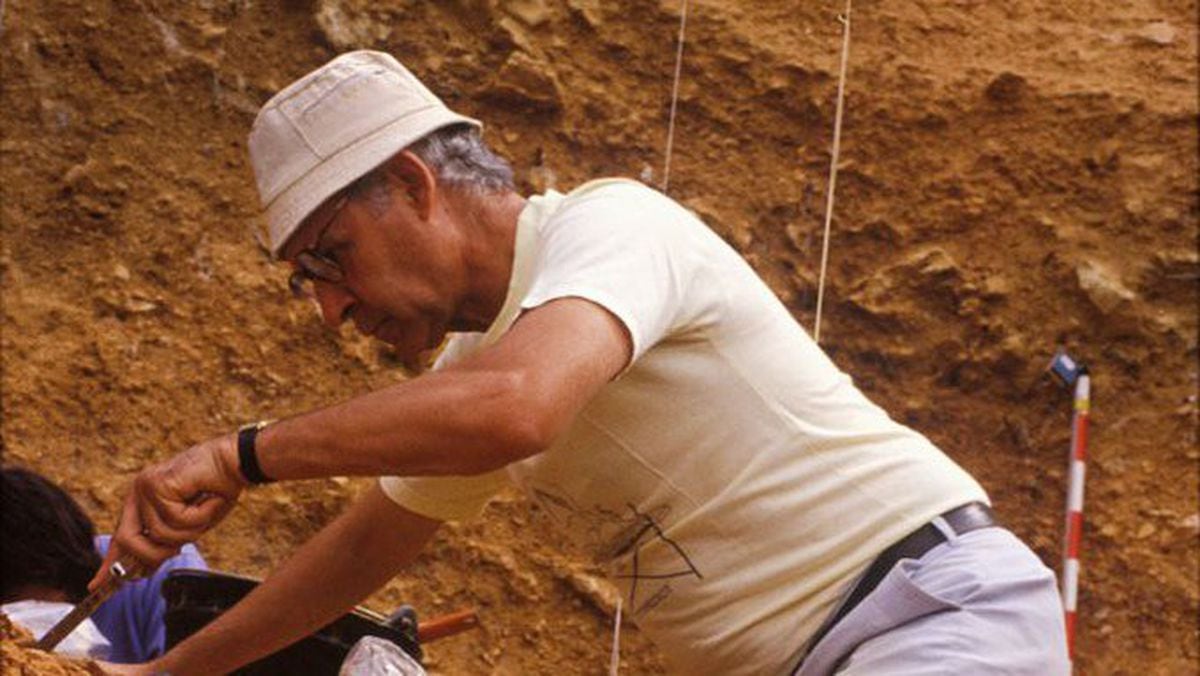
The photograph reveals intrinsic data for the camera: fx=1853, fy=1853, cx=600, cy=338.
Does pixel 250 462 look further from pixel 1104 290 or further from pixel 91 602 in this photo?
pixel 1104 290

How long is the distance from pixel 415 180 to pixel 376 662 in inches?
24.2

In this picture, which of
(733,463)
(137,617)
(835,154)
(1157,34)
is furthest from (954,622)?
(1157,34)

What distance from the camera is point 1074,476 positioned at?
5371mm

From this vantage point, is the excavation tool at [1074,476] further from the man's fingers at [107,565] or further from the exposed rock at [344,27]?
the man's fingers at [107,565]

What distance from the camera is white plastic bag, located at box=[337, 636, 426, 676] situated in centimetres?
224

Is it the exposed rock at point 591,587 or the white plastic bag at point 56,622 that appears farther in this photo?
the exposed rock at point 591,587

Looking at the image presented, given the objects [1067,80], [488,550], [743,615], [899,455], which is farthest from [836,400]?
[1067,80]

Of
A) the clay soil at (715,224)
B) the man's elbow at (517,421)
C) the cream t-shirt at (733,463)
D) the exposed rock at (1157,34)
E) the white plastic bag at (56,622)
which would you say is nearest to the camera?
the man's elbow at (517,421)

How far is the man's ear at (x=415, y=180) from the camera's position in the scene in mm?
2377

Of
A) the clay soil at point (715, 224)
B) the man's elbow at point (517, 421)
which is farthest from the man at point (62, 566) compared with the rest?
the man's elbow at point (517, 421)

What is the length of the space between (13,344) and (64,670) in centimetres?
309

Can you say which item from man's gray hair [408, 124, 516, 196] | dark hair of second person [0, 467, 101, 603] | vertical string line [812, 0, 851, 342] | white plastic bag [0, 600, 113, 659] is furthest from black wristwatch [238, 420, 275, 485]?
vertical string line [812, 0, 851, 342]

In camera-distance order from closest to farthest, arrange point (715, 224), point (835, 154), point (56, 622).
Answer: point (56, 622) < point (715, 224) < point (835, 154)

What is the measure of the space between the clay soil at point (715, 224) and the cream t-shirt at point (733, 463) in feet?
8.97
